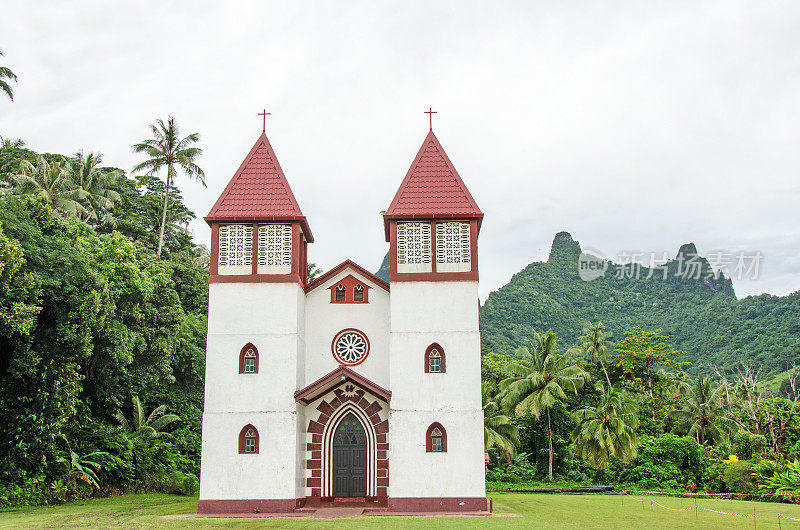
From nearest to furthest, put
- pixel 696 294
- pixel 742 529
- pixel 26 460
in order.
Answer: pixel 742 529, pixel 26 460, pixel 696 294

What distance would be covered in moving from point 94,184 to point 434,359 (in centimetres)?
2186

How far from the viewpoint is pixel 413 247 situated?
19203 mm

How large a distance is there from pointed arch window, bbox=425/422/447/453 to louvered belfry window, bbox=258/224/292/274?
5.38m

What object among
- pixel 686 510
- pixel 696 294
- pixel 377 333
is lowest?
pixel 686 510

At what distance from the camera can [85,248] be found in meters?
21.8

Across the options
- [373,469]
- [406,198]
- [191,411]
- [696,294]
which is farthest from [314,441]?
[696,294]

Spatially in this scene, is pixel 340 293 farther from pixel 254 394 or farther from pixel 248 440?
pixel 248 440

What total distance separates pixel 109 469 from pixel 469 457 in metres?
11.6

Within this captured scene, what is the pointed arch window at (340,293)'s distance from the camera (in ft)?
65.8

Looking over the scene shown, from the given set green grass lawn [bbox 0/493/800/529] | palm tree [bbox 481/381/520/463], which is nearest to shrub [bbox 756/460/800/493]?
green grass lawn [bbox 0/493/800/529]

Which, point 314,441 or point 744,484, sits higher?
point 314,441

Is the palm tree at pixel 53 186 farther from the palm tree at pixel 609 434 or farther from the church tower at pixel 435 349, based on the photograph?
the palm tree at pixel 609 434

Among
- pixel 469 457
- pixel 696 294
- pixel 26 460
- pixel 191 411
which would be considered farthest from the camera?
pixel 696 294

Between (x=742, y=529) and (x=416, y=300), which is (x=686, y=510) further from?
(x=416, y=300)
